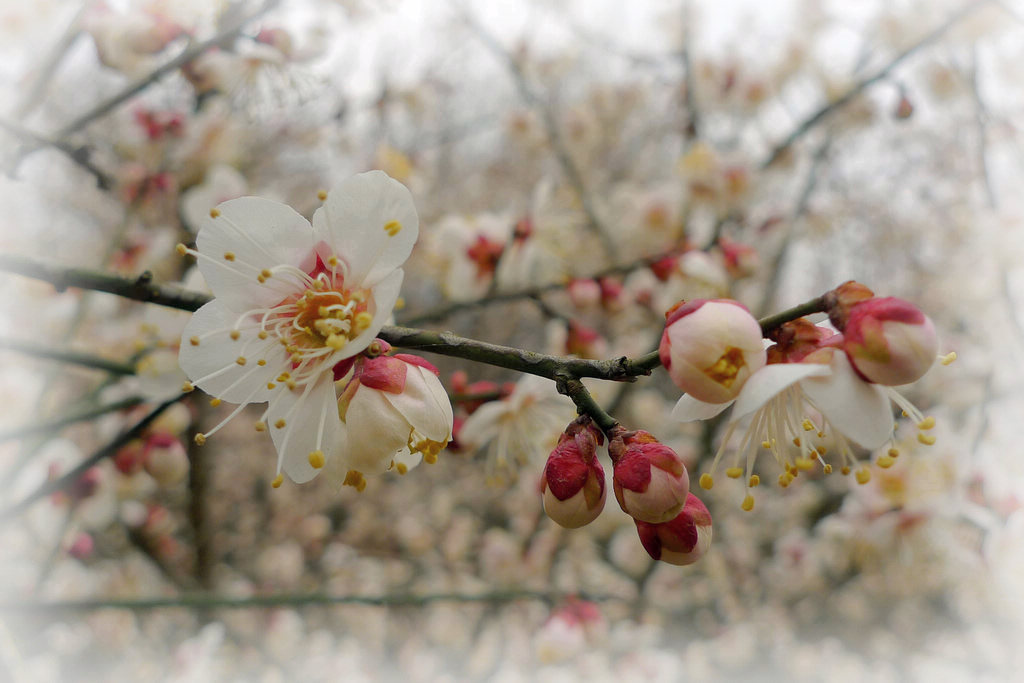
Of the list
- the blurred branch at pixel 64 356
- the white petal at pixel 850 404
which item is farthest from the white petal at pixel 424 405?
the blurred branch at pixel 64 356

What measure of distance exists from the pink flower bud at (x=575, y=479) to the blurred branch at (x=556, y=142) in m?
1.86

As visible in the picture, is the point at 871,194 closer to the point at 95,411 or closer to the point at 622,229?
the point at 622,229

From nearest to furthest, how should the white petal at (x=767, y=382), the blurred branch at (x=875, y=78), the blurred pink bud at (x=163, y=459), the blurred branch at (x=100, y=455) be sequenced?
1. the white petal at (x=767, y=382)
2. the blurred branch at (x=100, y=455)
3. the blurred pink bud at (x=163, y=459)
4. the blurred branch at (x=875, y=78)

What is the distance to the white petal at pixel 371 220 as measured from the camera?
0.55 m

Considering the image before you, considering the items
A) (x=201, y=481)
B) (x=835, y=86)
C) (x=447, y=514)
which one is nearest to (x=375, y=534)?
(x=447, y=514)

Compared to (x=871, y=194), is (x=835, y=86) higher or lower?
higher

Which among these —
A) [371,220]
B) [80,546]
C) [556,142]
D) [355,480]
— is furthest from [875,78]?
[80,546]

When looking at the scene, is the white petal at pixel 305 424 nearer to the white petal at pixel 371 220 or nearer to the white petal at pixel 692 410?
the white petal at pixel 371 220

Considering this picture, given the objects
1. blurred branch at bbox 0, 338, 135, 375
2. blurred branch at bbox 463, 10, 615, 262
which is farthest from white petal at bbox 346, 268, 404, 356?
blurred branch at bbox 463, 10, 615, 262

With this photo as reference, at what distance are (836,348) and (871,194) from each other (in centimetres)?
352

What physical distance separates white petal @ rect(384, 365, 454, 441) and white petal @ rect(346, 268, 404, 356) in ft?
0.17

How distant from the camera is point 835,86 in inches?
87.3

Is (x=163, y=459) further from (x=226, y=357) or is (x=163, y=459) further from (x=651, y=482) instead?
(x=651, y=482)

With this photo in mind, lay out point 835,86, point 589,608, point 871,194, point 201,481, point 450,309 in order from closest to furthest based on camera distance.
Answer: point 450,309, point 589,608, point 201,481, point 835,86, point 871,194
